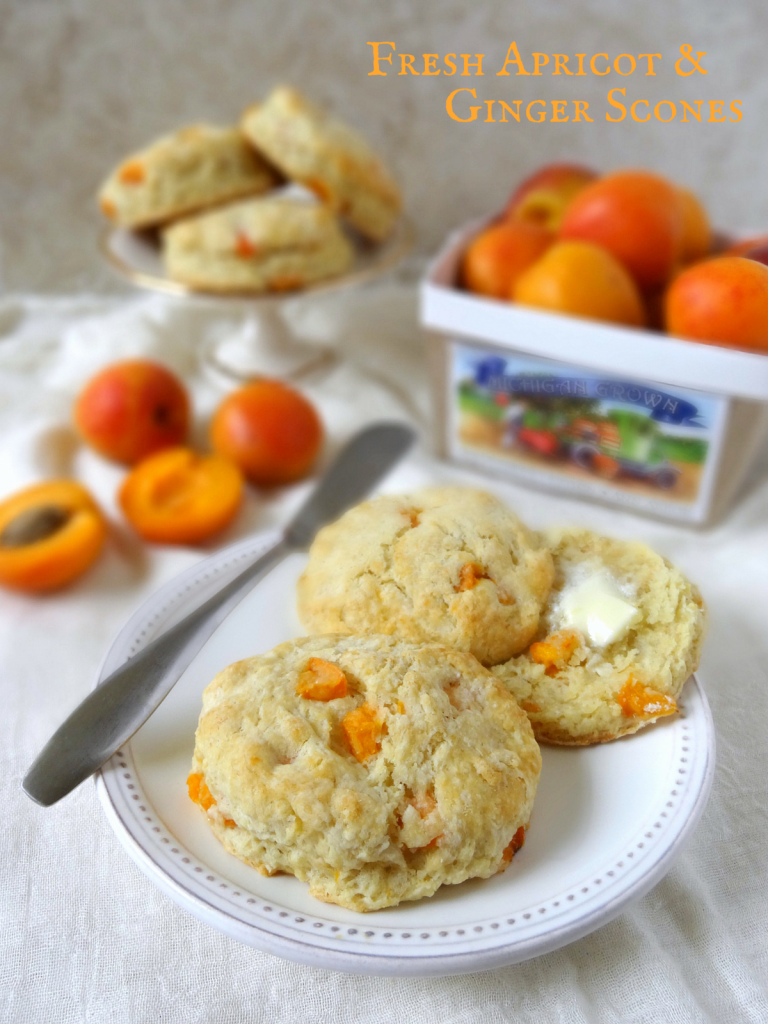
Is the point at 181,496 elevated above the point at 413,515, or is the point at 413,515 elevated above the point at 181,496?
the point at 413,515

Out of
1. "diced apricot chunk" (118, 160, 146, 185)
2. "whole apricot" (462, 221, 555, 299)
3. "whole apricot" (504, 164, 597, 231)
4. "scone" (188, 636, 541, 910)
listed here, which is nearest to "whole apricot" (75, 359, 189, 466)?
"diced apricot chunk" (118, 160, 146, 185)

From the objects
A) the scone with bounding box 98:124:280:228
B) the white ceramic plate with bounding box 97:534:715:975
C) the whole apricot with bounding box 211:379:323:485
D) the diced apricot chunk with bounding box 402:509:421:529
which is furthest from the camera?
the scone with bounding box 98:124:280:228

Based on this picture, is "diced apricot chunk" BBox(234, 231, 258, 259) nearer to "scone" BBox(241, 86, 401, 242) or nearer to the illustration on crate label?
"scone" BBox(241, 86, 401, 242)

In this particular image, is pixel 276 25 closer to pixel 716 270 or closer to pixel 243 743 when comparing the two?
pixel 716 270

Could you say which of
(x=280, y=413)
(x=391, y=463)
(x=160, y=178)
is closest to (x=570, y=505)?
(x=391, y=463)

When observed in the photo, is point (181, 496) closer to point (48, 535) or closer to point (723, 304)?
point (48, 535)

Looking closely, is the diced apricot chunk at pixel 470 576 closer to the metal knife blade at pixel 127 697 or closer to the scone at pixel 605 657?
the scone at pixel 605 657

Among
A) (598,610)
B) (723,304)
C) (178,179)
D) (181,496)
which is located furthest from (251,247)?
(598,610)
